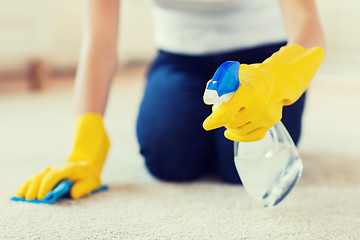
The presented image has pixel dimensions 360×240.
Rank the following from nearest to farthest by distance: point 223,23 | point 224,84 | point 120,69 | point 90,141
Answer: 1. point 224,84
2. point 90,141
3. point 223,23
4. point 120,69

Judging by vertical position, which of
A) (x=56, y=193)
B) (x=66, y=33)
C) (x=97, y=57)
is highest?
(x=97, y=57)

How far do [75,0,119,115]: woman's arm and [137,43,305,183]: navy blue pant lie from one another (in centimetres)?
11

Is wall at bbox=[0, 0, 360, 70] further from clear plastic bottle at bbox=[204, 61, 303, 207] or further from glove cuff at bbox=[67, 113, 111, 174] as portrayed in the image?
clear plastic bottle at bbox=[204, 61, 303, 207]

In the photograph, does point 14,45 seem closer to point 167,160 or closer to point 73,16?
point 73,16

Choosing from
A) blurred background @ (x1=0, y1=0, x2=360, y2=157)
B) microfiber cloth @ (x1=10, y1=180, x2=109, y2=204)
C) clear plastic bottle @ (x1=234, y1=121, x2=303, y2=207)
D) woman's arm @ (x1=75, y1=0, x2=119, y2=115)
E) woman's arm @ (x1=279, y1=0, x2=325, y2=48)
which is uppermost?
woman's arm @ (x1=279, y1=0, x2=325, y2=48)

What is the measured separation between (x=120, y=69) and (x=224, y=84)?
232cm

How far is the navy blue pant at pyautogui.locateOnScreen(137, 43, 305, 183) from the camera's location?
2.90ft

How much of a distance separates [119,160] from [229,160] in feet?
0.88

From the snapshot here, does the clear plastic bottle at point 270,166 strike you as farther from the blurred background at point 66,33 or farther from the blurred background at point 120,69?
the blurred background at point 66,33

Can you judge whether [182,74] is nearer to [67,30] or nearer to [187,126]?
[187,126]

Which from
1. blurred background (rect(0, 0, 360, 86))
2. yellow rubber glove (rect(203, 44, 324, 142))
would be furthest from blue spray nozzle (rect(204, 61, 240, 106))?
blurred background (rect(0, 0, 360, 86))

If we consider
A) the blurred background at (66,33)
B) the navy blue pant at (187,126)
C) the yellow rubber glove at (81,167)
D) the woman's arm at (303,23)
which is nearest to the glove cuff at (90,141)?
the yellow rubber glove at (81,167)


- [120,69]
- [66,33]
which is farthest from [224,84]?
[120,69]

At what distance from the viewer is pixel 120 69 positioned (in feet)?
9.22
